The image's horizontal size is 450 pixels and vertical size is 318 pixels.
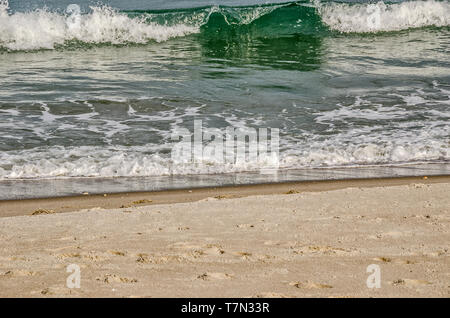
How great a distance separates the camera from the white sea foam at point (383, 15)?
713 inches

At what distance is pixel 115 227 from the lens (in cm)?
470

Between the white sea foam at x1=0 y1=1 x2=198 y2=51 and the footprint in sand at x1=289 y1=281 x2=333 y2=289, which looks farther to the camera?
the white sea foam at x1=0 y1=1 x2=198 y2=51

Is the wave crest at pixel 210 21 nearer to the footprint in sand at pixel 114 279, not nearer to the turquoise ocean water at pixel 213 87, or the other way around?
the turquoise ocean water at pixel 213 87

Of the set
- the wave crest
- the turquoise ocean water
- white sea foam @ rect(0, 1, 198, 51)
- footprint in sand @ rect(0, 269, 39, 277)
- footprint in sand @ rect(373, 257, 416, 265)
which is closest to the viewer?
footprint in sand @ rect(0, 269, 39, 277)

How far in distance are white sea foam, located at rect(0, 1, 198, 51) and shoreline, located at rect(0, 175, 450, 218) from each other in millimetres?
11023

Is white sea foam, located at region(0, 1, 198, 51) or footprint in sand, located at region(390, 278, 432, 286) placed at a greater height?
white sea foam, located at region(0, 1, 198, 51)

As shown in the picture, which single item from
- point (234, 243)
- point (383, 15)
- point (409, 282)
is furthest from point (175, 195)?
point (383, 15)

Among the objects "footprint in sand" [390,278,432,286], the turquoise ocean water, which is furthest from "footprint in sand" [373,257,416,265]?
the turquoise ocean water

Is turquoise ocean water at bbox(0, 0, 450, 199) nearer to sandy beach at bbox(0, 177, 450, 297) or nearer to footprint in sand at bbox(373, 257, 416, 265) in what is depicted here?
sandy beach at bbox(0, 177, 450, 297)

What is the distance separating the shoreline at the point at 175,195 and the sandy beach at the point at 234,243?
2cm

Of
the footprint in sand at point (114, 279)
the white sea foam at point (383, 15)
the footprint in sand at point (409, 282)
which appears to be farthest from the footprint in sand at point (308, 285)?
the white sea foam at point (383, 15)

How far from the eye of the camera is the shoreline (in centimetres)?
566

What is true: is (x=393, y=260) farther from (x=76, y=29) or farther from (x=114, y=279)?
(x=76, y=29)

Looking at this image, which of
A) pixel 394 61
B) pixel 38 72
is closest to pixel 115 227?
pixel 38 72
